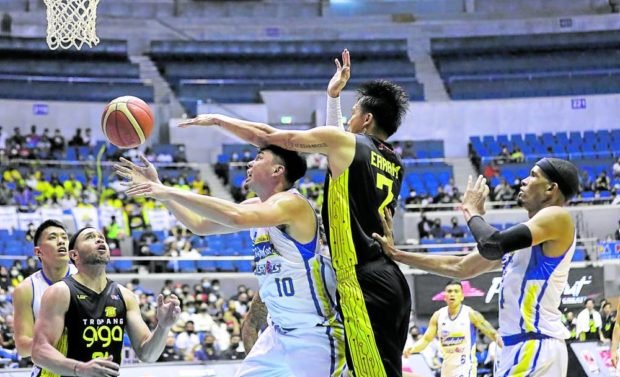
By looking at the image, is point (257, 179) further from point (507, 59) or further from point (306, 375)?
point (507, 59)

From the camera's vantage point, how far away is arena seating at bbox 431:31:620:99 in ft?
94.6

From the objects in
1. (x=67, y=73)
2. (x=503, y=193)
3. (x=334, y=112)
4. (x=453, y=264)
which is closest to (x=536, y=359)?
(x=453, y=264)

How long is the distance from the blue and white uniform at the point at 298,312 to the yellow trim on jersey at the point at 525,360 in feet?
3.11

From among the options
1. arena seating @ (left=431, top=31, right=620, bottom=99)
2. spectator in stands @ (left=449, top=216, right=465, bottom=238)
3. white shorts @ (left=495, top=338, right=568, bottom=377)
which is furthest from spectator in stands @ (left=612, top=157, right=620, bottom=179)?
white shorts @ (left=495, top=338, right=568, bottom=377)

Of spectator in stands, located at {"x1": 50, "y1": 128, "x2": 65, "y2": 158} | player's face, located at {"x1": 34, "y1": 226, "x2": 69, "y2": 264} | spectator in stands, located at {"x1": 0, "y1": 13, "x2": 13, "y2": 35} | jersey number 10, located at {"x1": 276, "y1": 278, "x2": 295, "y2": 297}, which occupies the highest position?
spectator in stands, located at {"x1": 0, "y1": 13, "x2": 13, "y2": 35}

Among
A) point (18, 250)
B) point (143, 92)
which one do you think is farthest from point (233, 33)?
point (18, 250)

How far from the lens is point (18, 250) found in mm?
18000

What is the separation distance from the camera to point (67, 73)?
28.5 meters

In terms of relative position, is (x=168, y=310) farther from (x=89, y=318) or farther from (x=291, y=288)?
(x=291, y=288)

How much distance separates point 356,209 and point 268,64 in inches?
1007

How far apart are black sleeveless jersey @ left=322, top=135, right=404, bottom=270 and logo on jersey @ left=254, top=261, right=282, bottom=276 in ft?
1.06

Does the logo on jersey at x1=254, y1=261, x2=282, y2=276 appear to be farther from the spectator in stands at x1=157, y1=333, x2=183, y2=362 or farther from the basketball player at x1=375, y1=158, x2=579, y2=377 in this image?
the spectator in stands at x1=157, y1=333, x2=183, y2=362

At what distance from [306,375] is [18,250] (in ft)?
46.5

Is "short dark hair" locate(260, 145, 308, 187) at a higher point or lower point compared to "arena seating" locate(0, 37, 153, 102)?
lower
